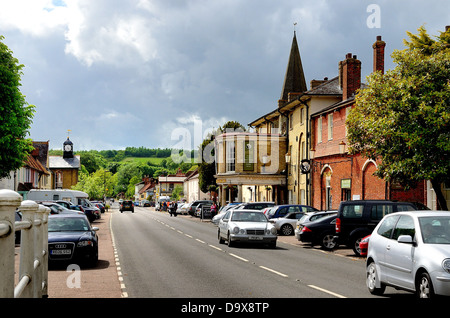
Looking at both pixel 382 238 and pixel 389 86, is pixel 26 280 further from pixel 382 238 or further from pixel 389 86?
pixel 389 86

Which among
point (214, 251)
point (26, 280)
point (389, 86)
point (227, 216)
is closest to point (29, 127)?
point (227, 216)

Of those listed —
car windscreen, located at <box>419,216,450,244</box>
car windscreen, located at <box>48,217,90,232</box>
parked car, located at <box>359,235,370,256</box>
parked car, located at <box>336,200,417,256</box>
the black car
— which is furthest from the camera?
parked car, located at <box>336,200,417,256</box>

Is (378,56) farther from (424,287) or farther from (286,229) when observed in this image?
(424,287)

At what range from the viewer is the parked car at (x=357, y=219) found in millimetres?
19422

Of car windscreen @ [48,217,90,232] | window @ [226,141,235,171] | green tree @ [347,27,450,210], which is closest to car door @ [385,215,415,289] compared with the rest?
car windscreen @ [48,217,90,232]

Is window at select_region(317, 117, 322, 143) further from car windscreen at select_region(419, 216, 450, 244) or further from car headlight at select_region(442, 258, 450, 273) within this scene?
car headlight at select_region(442, 258, 450, 273)

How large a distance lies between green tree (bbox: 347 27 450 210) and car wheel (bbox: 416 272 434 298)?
38.8 ft

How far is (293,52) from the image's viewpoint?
6094cm

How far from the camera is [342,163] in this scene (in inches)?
1467

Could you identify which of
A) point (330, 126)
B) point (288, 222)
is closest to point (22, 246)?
point (288, 222)

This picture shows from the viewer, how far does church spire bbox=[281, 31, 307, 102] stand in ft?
197

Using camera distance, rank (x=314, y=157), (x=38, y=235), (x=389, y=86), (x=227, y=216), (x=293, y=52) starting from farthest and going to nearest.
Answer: (x=293, y=52)
(x=314, y=157)
(x=227, y=216)
(x=389, y=86)
(x=38, y=235)

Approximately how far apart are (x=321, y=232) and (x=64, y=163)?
101180 millimetres
